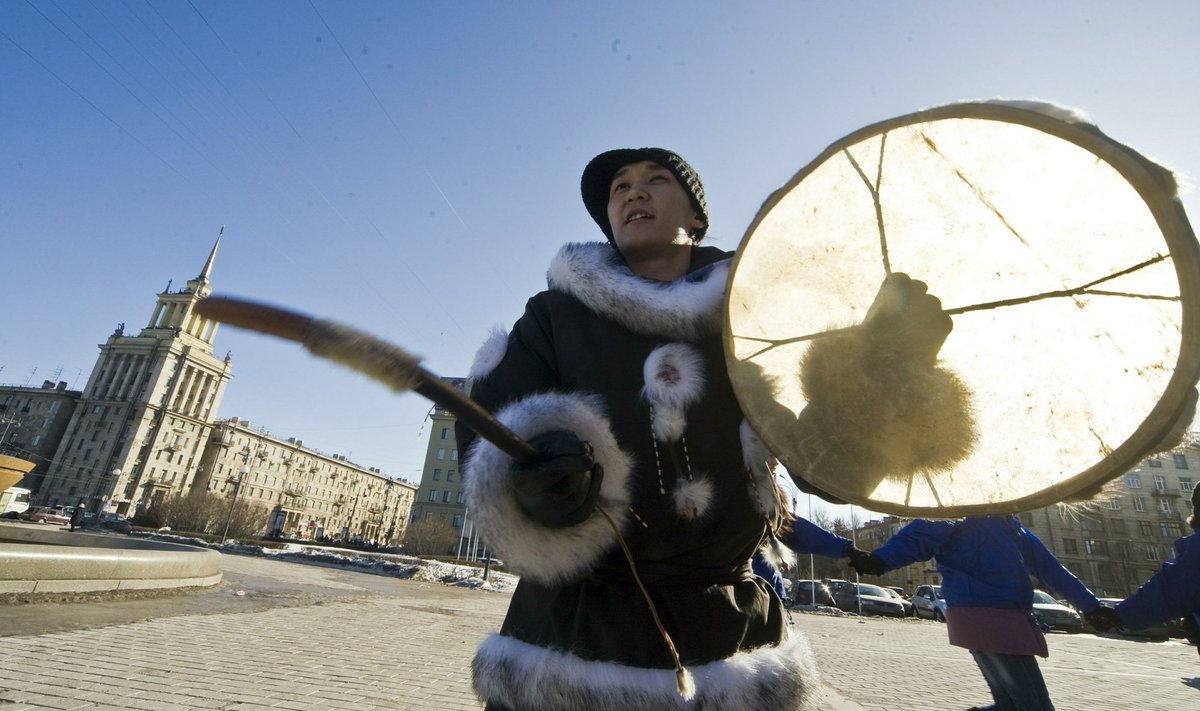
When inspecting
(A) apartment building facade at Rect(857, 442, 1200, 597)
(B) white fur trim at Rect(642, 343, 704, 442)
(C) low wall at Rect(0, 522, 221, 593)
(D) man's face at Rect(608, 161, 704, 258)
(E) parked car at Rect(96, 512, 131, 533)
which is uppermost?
(A) apartment building facade at Rect(857, 442, 1200, 597)

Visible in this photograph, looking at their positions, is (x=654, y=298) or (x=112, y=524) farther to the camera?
(x=112, y=524)

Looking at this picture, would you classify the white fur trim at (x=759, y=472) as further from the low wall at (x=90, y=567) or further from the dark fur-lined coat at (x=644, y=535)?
the low wall at (x=90, y=567)

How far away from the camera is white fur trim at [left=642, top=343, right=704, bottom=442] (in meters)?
1.36

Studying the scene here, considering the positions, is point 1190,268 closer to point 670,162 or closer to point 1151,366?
point 1151,366

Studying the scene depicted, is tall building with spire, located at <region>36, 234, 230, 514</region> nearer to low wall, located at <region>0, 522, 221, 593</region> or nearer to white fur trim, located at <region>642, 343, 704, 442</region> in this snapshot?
low wall, located at <region>0, 522, 221, 593</region>

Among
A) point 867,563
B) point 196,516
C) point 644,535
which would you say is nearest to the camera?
point 644,535

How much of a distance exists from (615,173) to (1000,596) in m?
3.62

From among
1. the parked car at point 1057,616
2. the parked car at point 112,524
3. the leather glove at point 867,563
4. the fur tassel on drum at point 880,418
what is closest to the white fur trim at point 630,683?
the fur tassel on drum at point 880,418

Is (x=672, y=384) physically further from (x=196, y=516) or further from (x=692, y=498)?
(x=196, y=516)

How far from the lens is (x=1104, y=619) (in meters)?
3.74

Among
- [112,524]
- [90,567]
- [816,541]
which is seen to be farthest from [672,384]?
[112,524]

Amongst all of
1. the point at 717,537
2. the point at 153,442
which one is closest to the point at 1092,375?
the point at 717,537

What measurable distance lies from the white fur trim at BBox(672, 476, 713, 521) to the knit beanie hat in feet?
3.71

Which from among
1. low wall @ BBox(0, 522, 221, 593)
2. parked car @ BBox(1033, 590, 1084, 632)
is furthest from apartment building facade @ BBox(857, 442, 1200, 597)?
low wall @ BBox(0, 522, 221, 593)
